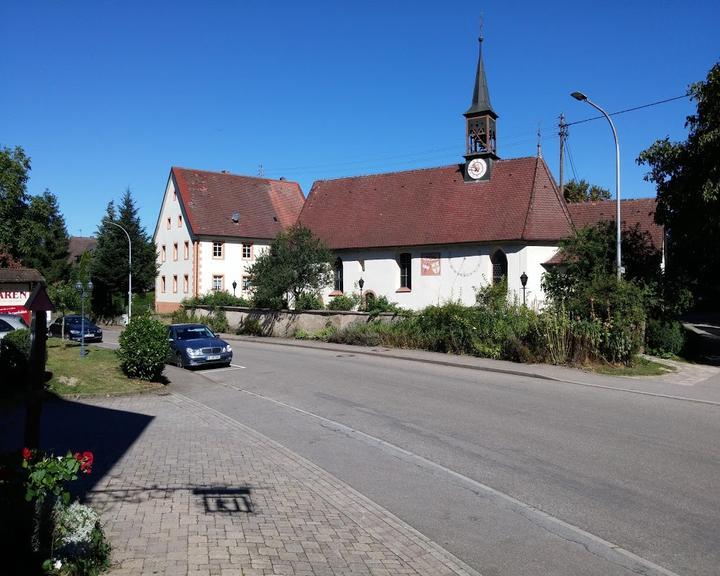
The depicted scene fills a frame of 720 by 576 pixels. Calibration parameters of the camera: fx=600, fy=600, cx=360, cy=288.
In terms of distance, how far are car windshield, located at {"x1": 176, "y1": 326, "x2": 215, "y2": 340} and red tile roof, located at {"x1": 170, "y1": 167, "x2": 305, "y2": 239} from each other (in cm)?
2863

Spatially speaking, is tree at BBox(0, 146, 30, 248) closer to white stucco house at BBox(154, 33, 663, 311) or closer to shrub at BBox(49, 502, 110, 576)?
white stucco house at BBox(154, 33, 663, 311)

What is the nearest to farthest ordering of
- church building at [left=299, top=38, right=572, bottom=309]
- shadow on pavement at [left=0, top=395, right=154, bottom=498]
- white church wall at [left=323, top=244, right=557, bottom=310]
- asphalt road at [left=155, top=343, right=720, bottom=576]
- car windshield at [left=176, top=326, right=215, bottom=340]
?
asphalt road at [left=155, top=343, right=720, bottom=576], shadow on pavement at [left=0, top=395, right=154, bottom=498], car windshield at [left=176, top=326, right=215, bottom=340], white church wall at [left=323, top=244, right=557, bottom=310], church building at [left=299, top=38, right=572, bottom=309]

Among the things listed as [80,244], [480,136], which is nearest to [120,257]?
[480,136]

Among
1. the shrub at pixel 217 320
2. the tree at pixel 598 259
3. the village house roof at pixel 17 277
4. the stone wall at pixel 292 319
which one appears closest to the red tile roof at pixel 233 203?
the shrub at pixel 217 320

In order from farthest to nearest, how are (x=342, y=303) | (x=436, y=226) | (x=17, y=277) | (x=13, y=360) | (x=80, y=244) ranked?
(x=80, y=244) → (x=436, y=226) → (x=342, y=303) → (x=17, y=277) → (x=13, y=360)

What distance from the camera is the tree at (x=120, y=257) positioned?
50.0m

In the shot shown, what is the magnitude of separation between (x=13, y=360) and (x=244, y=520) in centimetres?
1021

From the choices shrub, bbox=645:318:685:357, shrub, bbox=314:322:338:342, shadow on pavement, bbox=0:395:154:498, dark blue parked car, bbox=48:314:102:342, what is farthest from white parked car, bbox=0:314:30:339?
shrub, bbox=645:318:685:357

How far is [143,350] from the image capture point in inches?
620

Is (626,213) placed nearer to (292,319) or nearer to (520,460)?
(292,319)

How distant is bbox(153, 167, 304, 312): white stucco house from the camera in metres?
50.0

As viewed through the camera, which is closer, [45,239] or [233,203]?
[233,203]

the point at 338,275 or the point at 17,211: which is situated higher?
the point at 17,211

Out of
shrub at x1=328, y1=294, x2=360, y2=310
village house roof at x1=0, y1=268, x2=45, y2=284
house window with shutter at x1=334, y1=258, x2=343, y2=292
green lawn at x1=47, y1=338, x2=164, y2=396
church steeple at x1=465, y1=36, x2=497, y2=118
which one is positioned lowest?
green lawn at x1=47, y1=338, x2=164, y2=396
